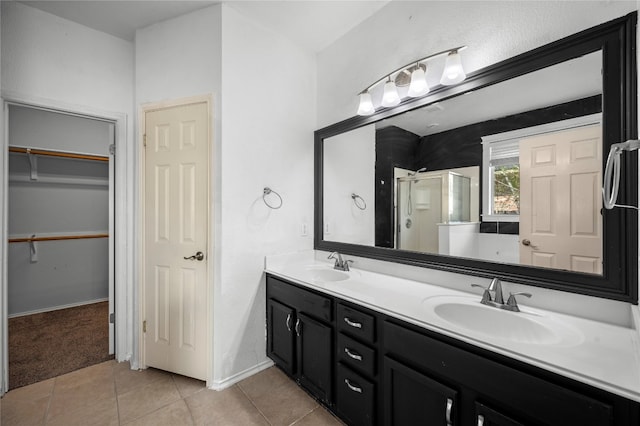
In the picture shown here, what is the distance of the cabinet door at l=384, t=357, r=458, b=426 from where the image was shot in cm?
108

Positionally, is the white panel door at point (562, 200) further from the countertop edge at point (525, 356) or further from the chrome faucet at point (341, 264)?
the chrome faucet at point (341, 264)

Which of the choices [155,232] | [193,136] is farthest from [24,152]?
[193,136]

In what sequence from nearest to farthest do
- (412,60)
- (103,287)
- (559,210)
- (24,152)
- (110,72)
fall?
(559,210)
(412,60)
(110,72)
(24,152)
(103,287)

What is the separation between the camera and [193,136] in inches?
81.0

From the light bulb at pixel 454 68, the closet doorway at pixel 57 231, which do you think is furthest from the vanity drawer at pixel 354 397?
the closet doorway at pixel 57 231

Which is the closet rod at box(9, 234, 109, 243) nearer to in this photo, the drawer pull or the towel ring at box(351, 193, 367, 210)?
→ the towel ring at box(351, 193, 367, 210)

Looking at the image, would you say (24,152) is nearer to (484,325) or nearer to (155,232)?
(155,232)

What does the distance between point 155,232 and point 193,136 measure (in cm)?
82

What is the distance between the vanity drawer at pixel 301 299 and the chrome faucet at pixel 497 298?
814 mm

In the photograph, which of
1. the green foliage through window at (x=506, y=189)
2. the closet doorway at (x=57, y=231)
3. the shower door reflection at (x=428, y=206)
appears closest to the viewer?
the green foliage through window at (x=506, y=189)

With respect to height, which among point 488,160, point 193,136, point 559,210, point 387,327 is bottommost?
point 387,327

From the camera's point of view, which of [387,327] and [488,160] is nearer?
[387,327]

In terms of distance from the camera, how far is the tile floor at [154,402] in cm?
167

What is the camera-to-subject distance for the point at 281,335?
2.04 meters
